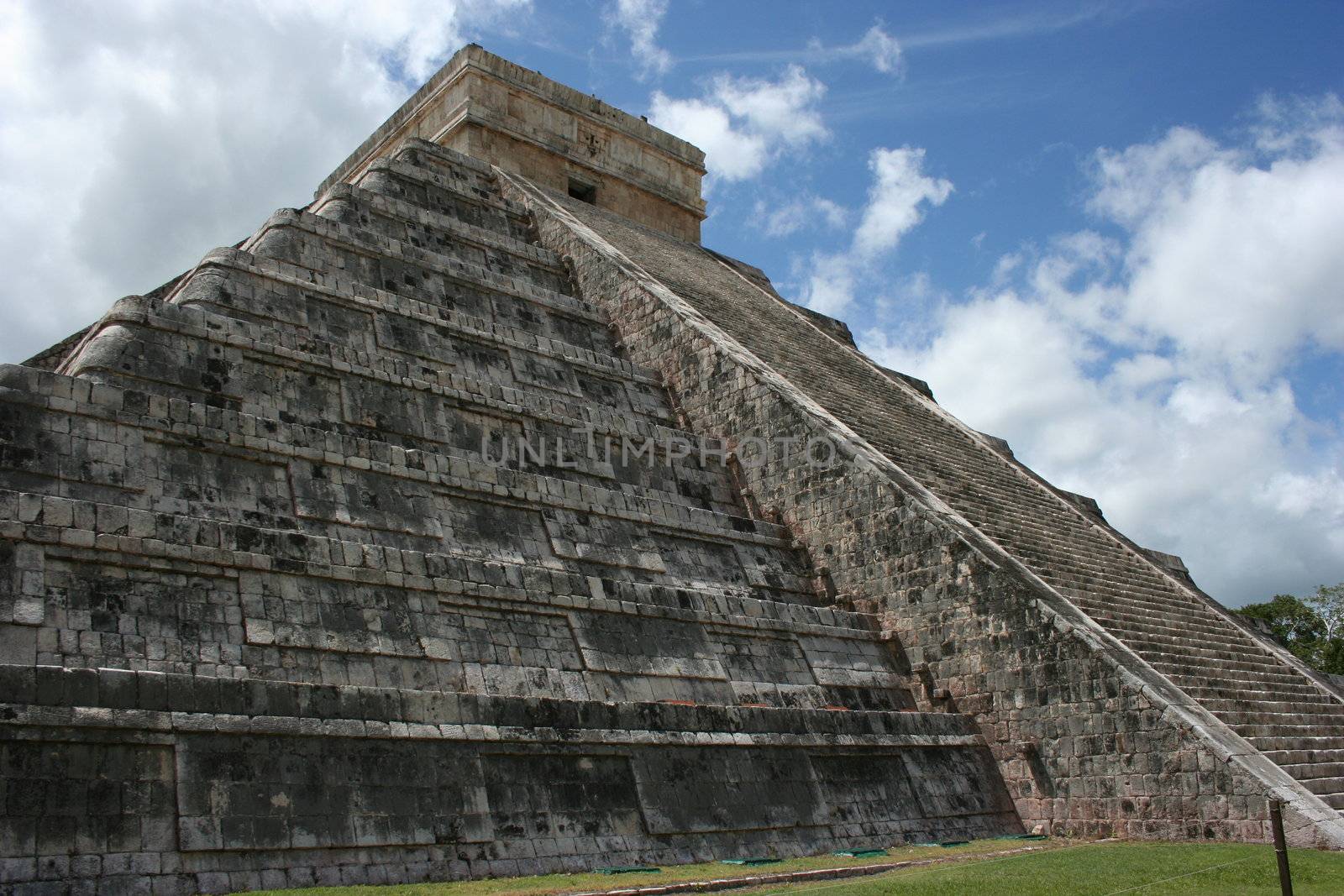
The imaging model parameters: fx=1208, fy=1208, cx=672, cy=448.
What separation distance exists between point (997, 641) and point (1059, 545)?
9.05ft

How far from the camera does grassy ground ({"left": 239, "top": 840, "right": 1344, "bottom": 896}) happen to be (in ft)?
25.1

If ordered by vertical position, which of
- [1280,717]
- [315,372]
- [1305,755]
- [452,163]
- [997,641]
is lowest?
[1305,755]

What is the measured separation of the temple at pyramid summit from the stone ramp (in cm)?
3

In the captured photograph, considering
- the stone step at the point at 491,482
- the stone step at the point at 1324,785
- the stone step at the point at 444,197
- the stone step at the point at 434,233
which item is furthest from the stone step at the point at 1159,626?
the stone step at the point at 444,197

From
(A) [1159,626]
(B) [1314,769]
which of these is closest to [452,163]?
(A) [1159,626]

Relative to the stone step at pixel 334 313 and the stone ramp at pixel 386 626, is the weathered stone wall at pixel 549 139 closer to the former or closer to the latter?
the stone ramp at pixel 386 626

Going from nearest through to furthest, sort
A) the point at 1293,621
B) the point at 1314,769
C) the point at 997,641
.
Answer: the point at 1314,769
the point at 997,641
the point at 1293,621

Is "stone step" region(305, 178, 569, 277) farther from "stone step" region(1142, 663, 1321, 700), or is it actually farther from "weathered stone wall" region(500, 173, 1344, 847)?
"stone step" region(1142, 663, 1321, 700)

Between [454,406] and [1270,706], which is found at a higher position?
[454,406]

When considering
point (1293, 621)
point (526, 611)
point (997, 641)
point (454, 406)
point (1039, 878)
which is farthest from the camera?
point (1293, 621)

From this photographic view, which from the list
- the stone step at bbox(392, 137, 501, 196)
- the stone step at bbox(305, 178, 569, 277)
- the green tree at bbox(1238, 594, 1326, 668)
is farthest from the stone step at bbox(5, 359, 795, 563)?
the green tree at bbox(1238, 594, 1326, 668)

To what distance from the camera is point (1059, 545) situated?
1425 centimetres

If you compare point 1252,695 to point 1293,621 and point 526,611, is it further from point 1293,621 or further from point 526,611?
point 1293,621

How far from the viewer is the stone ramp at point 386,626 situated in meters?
7.34
